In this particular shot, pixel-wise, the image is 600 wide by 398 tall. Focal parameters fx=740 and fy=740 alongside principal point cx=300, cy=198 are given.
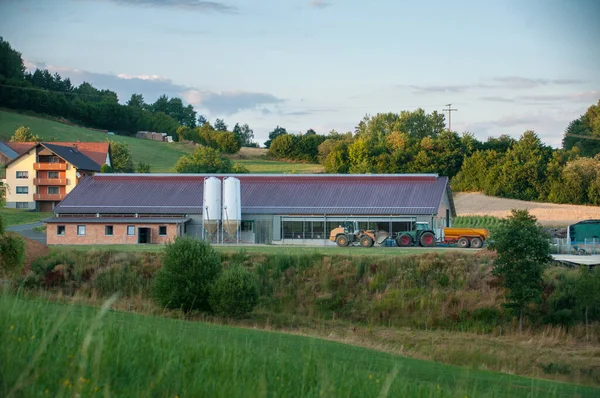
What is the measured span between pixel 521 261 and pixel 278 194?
28659 mm

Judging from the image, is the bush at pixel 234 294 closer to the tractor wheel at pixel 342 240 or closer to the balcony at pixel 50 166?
the tractor wheel at pixel 342 240

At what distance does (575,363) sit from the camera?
28328 mm

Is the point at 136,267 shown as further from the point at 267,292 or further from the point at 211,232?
the point at 211,232

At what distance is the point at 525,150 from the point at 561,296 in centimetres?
5727

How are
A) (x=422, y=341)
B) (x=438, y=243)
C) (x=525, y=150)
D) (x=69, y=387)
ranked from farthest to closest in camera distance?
1. (x=525, y=150)
2. (x=438, y=243)
3. (x=422, y=341)
4. (x=69, y=387)

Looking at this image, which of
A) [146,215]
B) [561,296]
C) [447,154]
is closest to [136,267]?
[146,215]

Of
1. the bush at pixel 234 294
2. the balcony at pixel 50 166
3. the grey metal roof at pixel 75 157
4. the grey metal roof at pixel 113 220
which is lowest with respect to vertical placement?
the bush at pixel 234 294

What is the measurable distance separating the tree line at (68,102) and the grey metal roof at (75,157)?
35.0m

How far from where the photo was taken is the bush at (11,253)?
31156 millimetres

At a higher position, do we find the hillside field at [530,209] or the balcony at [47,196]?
the balcony at [47,196]

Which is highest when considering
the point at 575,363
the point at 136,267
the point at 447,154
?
the point at 447,154

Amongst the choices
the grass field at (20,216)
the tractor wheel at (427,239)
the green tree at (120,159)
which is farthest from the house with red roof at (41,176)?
the tractor wheel at (427,239)

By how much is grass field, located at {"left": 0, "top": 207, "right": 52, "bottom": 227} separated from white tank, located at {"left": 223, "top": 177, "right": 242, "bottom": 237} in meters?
24.1

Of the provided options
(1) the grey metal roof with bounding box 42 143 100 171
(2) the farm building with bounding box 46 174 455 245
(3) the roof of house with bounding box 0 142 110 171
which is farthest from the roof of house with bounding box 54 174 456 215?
(3) the roof of house with bounding box 0 142 110 171
